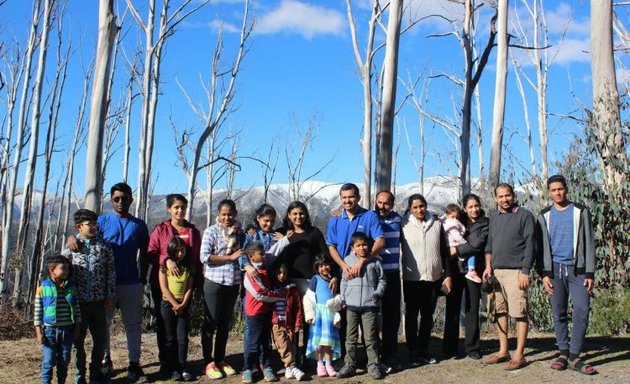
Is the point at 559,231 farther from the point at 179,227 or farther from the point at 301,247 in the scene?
the point at 179,227

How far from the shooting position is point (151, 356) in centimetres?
639

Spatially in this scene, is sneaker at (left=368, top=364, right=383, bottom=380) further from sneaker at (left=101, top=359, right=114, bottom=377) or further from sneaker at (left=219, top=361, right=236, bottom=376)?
sneaker at (left=101, top=359, right=114, bottom=377)

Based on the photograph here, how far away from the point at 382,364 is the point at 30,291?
10.1m

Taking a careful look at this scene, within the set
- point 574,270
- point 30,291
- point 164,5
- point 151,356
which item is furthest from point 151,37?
point 574,270

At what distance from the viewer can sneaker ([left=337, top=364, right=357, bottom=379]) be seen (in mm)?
5297

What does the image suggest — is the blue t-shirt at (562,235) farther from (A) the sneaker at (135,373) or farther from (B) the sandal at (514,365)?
(A) the sneaker at (135,373)

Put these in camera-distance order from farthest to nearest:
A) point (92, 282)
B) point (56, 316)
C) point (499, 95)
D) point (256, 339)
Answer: point (499, 95) < point (256, 339) < point (92, 282) < point (56, 316)

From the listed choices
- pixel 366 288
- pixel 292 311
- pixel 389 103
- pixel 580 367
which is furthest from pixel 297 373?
pixel 389 103

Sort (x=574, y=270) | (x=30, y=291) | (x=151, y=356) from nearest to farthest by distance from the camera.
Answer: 1. (x=574, y=270)
2. (x=151, y=356)
3. (x=30, y=291)

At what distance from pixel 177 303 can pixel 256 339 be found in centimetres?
77

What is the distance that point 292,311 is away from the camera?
541cm

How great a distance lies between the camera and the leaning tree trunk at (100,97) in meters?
6.81

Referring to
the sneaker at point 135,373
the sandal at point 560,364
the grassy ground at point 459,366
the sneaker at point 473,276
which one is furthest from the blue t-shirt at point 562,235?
the sneaker at point 135,373

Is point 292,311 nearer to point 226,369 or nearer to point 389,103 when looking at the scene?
point 226,369
